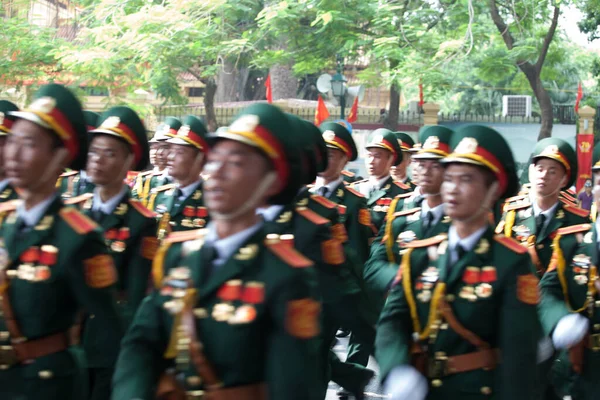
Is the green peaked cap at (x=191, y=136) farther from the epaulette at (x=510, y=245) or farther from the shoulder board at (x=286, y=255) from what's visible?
the shoulder board at (x=286, y=255)

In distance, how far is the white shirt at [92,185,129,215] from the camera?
589cm

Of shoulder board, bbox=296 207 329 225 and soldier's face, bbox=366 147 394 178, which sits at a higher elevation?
soldier's face, bbox=366 147 394 178

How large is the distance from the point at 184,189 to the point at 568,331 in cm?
393

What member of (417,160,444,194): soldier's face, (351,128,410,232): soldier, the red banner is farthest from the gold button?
the red banner

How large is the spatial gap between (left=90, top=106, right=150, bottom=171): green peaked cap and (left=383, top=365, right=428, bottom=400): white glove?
115 inches

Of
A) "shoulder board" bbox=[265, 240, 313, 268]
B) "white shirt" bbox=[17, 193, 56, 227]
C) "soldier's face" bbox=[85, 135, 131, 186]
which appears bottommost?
"shoulder board" bbox=[265, 240, 313, 268]

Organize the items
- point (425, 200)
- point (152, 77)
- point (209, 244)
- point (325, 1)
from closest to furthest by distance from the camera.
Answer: point (209, 244) < point (425, 200) < point (325, 1) < point (152, 77)

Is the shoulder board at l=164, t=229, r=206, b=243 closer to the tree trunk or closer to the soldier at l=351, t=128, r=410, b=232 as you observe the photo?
the soldier at l=351, t=128, r=410, b=232

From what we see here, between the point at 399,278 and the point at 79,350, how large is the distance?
1523 mm

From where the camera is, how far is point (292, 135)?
11.2 feet

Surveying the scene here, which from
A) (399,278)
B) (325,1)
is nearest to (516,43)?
(325,1)

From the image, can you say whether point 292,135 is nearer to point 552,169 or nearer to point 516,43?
point 552,169

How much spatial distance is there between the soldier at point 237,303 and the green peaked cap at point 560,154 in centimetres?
458

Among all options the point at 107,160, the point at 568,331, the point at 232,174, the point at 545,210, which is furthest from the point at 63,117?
the point at 545,210
